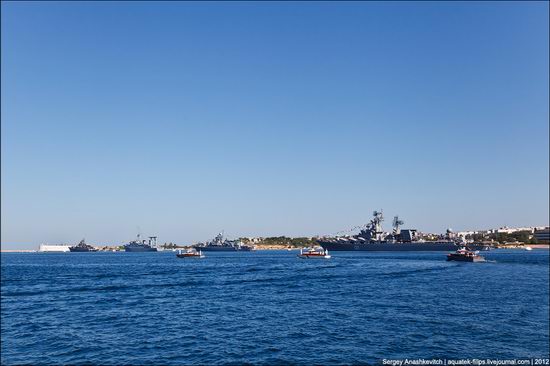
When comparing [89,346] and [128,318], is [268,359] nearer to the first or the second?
[89,346]

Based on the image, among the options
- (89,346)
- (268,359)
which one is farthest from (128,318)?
(268,359)

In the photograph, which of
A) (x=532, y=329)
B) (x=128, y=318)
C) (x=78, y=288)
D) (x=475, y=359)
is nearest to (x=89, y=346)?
(x=128, y=318)

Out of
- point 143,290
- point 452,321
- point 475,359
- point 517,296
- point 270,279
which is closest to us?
point 475,359

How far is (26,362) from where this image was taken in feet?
103

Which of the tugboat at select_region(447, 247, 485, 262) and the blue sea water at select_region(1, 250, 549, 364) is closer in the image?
the blue sea water at select_region(1, 250, 549, 364)

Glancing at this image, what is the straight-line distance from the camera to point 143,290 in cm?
7262

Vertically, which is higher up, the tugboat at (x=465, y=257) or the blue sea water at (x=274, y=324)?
the blue sea water at (x=274, y=324)

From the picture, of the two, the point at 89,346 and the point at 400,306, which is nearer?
the point at 89,346

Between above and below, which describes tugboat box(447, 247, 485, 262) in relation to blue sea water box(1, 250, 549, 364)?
below

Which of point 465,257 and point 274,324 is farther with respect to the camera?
point 465,257

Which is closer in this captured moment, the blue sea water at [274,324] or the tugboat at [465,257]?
the blue sea water at [274,324]

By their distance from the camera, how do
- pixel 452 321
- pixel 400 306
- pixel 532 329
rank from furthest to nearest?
pixel 400 306, pixel 452 321, pixel 532 329

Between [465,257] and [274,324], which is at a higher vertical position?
[274,324]

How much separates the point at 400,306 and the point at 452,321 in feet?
32.3
